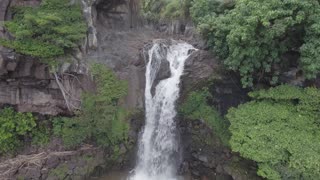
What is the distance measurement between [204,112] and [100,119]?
4.69 meters

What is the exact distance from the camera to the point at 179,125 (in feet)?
45.2

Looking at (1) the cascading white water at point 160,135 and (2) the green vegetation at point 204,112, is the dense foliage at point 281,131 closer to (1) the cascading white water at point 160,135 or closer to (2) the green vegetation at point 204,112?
(2) the green vegetation at point 204,112

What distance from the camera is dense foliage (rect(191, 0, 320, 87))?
9930 millimetres

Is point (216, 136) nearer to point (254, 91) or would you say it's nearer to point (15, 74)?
point (254, 91)

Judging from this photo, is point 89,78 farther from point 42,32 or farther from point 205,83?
point 205,83

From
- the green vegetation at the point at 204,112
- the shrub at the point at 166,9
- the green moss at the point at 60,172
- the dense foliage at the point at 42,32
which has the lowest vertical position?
the green moss at the point at 60,172

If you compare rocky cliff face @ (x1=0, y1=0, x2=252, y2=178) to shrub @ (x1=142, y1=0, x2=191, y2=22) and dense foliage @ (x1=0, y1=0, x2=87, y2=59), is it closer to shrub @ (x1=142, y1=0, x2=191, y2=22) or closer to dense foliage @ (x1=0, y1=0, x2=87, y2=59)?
dense foliage @ (x1=0, y1=0, x2=87, y2=59)

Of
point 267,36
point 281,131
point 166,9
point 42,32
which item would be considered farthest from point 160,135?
point 166,9

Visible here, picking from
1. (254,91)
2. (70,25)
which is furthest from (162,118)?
(70,25)

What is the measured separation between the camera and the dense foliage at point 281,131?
9.78m

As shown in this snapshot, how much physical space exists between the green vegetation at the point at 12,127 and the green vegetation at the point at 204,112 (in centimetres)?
699

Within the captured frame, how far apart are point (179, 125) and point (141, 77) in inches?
118

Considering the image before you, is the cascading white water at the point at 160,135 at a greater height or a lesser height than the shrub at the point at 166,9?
lesser

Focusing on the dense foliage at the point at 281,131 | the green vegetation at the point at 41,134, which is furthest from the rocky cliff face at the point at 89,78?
the dense foliage at the point at 281,131
